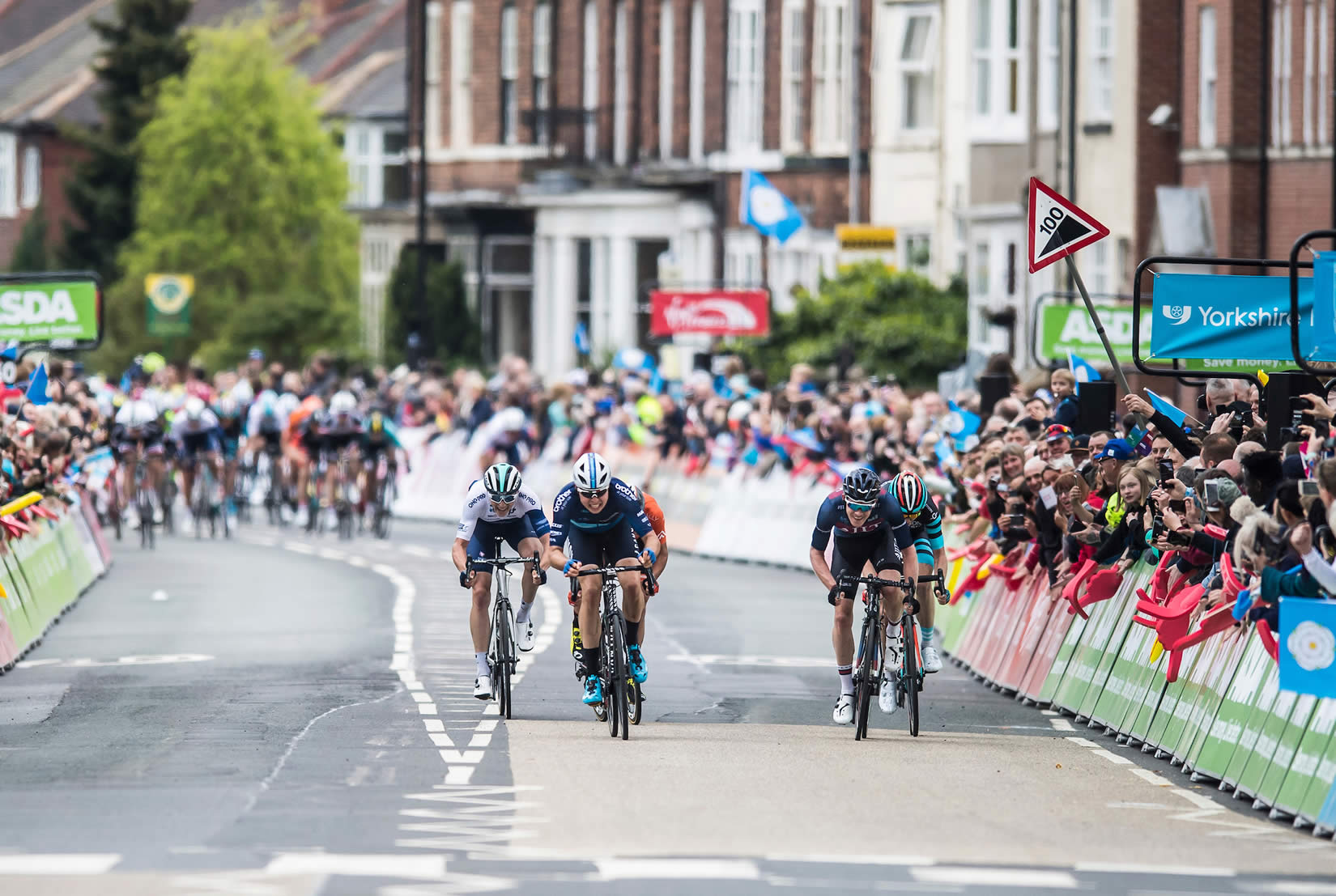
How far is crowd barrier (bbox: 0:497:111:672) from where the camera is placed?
22.0 m

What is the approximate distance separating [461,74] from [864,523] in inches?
1889

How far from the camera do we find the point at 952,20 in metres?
43.3

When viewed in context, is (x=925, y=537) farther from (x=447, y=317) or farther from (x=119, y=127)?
(x=119, y=127)

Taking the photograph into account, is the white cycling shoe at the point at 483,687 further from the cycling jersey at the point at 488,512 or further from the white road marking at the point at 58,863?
the white road marking at the point at 58,863

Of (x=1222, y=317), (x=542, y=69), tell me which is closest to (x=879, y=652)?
(x=1222, y=317)

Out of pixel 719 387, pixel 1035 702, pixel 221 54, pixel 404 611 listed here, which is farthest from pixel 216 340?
pixel 1035 702

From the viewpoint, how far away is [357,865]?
11.5 meters

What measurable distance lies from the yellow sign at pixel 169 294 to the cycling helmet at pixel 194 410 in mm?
35697

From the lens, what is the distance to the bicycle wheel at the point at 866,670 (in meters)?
16.8

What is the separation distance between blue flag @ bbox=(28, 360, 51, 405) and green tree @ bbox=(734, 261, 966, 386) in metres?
13.6

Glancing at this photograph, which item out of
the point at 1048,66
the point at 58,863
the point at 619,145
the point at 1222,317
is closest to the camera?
the point at 58,863

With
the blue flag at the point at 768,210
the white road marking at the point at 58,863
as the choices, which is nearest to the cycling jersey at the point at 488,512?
the white road marking at the point at 58,863

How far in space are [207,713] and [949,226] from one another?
1101 inches

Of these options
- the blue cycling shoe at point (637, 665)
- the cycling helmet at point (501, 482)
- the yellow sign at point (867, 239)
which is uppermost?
the yellow sign at point (867, 239)
